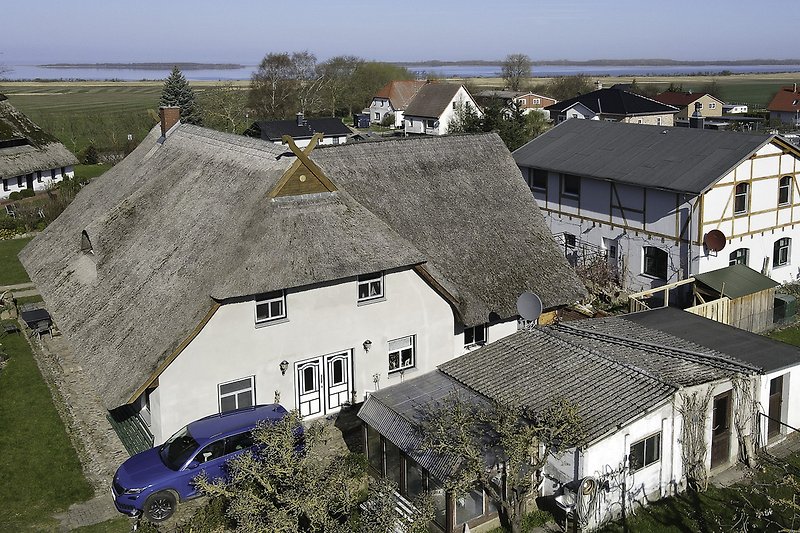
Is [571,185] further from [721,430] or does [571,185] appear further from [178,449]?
[178,449]

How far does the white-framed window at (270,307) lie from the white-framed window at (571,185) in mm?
17428

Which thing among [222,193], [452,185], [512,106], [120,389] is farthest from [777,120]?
[120,389]

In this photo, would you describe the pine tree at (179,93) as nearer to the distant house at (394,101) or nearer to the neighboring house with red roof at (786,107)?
the distant house at (394,101)

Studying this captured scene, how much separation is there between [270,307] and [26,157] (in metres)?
41.0

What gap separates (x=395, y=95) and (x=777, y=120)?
1747 inches

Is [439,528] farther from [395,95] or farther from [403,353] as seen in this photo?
[395,95]

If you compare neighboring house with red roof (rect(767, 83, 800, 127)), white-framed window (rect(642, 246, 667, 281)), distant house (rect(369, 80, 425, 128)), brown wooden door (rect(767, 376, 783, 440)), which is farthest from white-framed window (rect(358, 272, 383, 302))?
distant house (rect(369, 80, 425, 128))

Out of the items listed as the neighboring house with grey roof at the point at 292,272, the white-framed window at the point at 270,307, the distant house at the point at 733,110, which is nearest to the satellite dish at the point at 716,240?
the neighboring house with grey roof at the point at 292,272

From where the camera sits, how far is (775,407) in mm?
17203

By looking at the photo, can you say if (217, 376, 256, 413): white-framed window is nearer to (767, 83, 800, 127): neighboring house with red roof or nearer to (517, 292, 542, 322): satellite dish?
(517, 292, 542, 322): satellite dish

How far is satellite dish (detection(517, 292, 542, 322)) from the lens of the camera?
19.1 m

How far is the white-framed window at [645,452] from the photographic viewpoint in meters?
14.8

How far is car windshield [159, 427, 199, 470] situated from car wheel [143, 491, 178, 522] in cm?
58

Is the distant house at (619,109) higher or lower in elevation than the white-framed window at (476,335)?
higher
